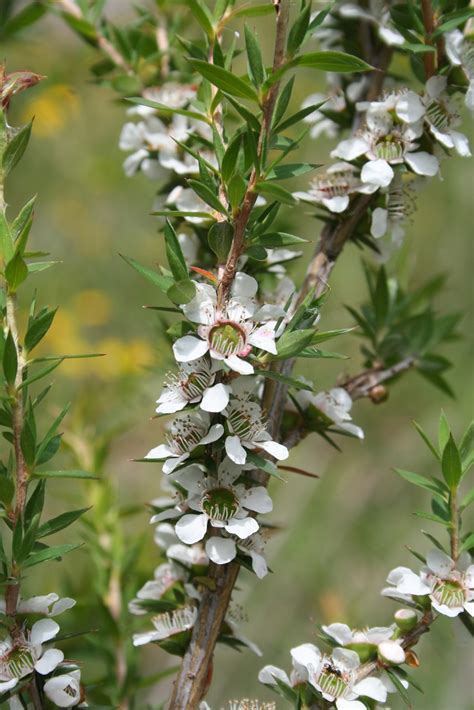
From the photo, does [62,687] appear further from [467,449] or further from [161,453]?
[467,449]

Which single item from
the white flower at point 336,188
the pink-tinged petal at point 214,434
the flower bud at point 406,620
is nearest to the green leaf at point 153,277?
the pink-tinged petal at point 214,434

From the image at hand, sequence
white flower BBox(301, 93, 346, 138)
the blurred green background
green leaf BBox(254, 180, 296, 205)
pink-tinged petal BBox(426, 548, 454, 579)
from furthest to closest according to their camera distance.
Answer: the blurred green background < white flower BBox(301, 93, 346, 138) < pink-tinged petal BBox(426, 548, 454, 579) < green leaf BBox(254, 180, 296, 205)

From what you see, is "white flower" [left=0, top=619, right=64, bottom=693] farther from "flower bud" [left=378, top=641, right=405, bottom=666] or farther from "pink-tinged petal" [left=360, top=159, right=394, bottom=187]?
"pink-tinged petal" [left=360, top=159, right=394, bottom=187]

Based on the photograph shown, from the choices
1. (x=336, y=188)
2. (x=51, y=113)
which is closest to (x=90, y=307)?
(x=51, y=113)

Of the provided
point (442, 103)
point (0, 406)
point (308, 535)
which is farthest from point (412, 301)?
point (308, 535)

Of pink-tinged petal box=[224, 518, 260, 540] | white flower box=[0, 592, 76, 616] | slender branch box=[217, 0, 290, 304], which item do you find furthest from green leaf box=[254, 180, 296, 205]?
white flower box=[0, 592, 76, 616]

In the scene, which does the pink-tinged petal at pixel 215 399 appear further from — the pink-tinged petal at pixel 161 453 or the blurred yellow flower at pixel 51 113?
the blurred yellow flower at pixel 51 113
